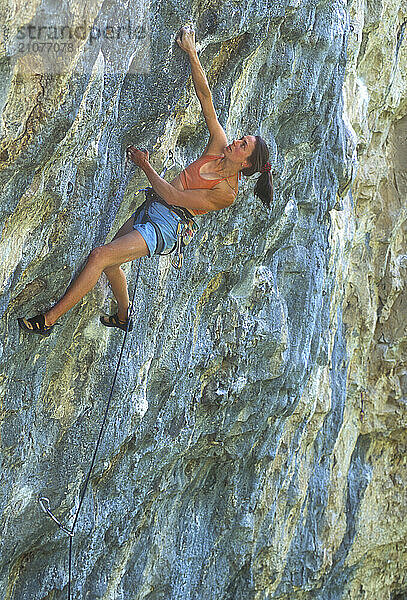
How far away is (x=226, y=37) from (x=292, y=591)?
6.96 metres

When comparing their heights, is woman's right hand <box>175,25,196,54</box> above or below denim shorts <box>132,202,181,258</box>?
above

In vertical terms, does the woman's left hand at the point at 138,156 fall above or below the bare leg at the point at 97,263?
above

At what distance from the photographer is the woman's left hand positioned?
4.94 meters

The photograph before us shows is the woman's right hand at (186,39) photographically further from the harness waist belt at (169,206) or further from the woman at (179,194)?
the harness waist belt at (169,206)

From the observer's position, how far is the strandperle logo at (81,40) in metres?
3.74

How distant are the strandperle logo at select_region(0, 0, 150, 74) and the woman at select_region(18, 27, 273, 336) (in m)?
0.36

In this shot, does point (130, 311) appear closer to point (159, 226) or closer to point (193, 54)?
point (159, 226)

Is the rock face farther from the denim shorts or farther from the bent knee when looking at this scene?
the denim shorts

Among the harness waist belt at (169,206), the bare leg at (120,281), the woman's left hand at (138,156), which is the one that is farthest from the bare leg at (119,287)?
the woman's left hand at (138,156)

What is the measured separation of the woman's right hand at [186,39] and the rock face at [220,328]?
0.09 metres

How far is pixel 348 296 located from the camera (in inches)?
421

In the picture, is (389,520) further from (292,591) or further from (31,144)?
(31,144)

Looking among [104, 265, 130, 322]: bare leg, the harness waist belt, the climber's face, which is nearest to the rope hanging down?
[104, 265, 130, 322]: bare leg

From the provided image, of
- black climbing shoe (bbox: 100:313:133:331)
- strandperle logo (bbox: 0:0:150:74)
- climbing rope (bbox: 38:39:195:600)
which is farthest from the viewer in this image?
black climbing shoe (bbox: 100:313:133:331)
